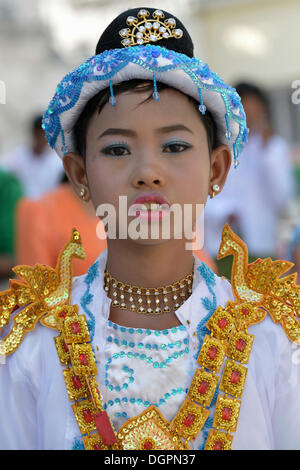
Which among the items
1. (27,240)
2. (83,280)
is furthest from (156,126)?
(27,240)

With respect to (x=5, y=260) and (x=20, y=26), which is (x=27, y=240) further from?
(x=20, y=26)

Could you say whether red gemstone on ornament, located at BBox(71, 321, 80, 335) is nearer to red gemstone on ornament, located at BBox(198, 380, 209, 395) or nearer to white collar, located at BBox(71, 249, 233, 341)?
white collar, located at BBox(71, 249, 233, 341)

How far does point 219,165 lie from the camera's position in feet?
5.08

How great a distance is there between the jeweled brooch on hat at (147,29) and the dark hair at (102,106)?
3.9 inches

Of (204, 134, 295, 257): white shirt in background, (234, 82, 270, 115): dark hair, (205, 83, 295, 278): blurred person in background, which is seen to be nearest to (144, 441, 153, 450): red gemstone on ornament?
(205, 83, 295, 278): blurred person in background

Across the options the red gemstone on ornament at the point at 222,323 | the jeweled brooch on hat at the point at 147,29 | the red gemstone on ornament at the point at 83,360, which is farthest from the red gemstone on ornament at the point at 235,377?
the jeweled brooch on hat at the point at 147,29

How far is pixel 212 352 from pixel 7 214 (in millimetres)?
3200

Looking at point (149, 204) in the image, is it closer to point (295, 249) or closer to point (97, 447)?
point (97, 447)

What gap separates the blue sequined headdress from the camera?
1.35 meters

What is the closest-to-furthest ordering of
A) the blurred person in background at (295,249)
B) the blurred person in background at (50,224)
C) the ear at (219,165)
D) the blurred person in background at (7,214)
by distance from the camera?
the ear at (219,165) → the blurred person in background at (295,249) → the blurred person in background at (50,224) → the blurred person in background at (7,214)

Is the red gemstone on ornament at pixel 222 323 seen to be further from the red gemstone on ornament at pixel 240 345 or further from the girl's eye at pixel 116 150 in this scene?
the girl's eye at pixel 116 150

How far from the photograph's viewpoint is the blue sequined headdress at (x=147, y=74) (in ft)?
4.42

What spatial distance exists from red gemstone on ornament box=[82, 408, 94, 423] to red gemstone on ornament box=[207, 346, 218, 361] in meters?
0.29

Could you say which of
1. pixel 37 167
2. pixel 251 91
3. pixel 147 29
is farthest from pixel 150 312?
pixel 37 167
